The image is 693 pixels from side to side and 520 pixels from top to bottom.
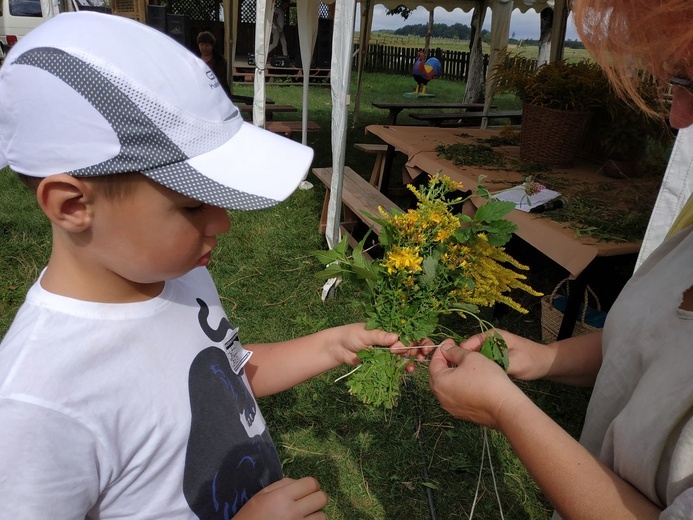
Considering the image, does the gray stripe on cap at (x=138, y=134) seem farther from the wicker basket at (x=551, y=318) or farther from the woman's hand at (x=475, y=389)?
the wicker basket at (x=551, y=318)

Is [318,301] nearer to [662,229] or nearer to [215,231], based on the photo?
[662,229]

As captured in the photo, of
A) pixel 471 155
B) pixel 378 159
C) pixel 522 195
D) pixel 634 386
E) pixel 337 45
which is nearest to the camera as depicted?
pixel 634 386

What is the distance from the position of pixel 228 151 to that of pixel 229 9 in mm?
11661

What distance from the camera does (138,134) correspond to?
0.81 meters

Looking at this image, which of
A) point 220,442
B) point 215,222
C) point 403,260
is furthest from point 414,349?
point 215,222

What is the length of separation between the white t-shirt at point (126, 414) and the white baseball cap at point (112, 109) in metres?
0.28

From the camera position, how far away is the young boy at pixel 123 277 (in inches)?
30.5

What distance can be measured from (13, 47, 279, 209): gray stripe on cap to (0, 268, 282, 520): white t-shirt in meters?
0.28

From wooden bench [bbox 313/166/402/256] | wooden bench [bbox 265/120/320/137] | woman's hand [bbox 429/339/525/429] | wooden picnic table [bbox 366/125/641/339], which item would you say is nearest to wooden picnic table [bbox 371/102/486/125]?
wooden bench [bbox 265/120/320/137]

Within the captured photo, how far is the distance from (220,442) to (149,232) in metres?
0.48

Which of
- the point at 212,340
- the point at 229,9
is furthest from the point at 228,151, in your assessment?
the point at 229,9

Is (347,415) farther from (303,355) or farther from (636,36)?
(636,36)

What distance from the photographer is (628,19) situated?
3.30 feet

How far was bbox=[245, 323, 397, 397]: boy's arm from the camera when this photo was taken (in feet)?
4.89
